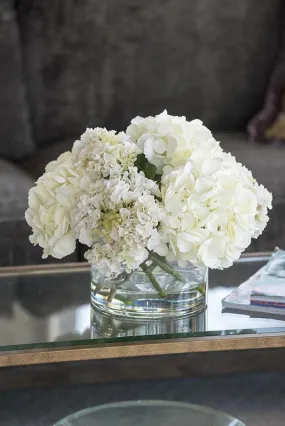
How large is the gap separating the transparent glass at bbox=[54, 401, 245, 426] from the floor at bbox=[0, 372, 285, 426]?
2.35 ft

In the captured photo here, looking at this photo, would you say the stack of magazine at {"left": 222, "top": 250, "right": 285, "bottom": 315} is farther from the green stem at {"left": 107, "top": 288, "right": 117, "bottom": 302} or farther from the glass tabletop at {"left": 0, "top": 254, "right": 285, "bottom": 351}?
the green stem at {"left": 107, "top": 288, "right": 117, "bottom": 302}

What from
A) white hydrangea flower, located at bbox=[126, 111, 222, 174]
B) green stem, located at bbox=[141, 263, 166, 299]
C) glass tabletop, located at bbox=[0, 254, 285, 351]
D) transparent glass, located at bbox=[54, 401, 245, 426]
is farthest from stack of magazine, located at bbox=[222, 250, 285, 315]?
transparent glass, located at bbox=[54, 401, 245, 426]

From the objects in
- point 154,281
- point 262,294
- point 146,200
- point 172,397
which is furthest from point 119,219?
point 172,397

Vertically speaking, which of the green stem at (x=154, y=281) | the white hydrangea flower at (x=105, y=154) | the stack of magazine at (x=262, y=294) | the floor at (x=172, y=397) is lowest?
the floor at (x=172, y=397)

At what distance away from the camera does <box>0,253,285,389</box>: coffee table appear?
125cm

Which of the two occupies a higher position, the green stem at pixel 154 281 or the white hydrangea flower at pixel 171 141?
the white hydrangea flower at pixel 171 141

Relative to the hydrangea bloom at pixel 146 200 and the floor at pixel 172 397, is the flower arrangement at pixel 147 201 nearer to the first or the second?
the hydrangea bloom at pixel 146 200

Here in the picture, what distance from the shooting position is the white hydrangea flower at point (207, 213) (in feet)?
4.13

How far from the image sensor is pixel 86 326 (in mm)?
1352

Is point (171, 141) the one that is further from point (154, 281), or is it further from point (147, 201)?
point (154, 281)

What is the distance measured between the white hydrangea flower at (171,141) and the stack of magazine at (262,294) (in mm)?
266

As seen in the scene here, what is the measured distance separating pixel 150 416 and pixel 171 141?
49cm

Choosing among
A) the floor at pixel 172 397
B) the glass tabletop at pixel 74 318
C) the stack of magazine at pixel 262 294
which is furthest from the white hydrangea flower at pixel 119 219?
the floor at pixel 172 397

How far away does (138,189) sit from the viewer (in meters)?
1.26
